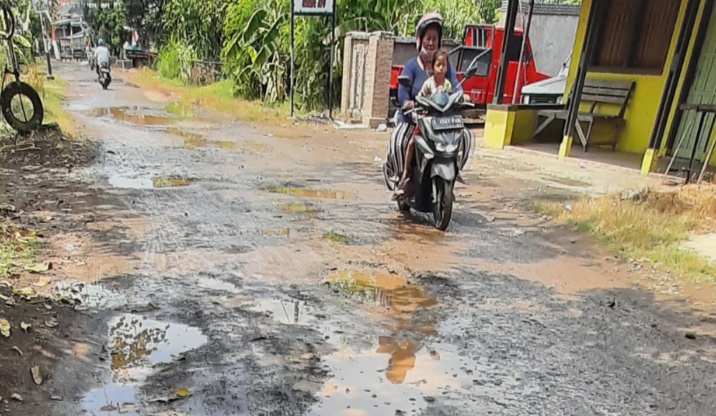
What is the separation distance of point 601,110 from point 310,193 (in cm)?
615

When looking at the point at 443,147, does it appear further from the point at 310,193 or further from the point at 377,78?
the point at 377,78

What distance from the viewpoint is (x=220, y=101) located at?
16.5 meters

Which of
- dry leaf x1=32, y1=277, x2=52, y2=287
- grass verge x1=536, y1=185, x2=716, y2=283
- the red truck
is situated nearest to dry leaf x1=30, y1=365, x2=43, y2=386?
dry leaf x1=32, y1=277, x2=52, y2=287

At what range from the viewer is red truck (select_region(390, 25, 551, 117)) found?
1338 centimetres

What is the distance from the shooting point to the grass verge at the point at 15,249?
396 centimetres

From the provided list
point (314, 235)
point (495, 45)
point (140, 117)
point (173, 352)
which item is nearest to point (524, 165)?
point (314, 235)

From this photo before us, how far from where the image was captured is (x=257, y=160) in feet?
28.2

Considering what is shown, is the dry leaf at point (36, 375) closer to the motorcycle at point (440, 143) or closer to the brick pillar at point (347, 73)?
the motorcycle at point (440, 143)

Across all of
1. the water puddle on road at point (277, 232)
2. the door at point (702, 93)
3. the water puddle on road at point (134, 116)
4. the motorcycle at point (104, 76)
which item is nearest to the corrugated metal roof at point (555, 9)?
the door at point (702, 93)

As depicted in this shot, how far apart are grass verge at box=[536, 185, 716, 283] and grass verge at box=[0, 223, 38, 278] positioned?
4.77 metres

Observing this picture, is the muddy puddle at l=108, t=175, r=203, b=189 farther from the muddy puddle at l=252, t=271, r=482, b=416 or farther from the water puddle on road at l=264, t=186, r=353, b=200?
the muddy puddle at l=252, t=271, r=482, b=416

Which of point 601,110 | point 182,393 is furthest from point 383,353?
point 601,110

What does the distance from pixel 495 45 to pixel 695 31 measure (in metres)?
5.88

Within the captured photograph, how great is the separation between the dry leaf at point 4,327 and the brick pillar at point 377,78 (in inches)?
391
